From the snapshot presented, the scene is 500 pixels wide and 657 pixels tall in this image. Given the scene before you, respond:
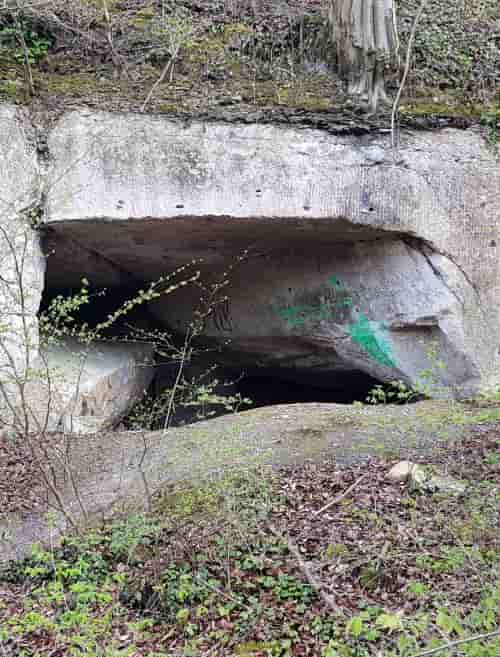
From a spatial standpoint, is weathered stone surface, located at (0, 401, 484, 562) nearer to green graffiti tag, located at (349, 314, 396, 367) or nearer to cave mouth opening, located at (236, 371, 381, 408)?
green graffiti tag, located at (349, 314, 396, 367)

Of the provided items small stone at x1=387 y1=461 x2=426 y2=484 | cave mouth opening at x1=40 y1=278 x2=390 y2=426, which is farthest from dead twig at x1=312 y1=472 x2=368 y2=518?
cave mouth opening at x1=40 y1=278 x2=390 y2=426

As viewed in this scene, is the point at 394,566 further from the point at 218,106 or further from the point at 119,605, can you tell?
the point at 218,106

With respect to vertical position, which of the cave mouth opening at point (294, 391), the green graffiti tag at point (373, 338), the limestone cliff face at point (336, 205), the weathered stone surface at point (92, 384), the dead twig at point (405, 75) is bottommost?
the cave mouth opening at point (294, 391)

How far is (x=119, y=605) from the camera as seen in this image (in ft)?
11.3

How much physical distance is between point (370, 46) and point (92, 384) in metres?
3.52

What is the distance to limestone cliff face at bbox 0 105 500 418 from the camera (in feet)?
18.9

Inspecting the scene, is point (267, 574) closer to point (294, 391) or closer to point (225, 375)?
point (225, 375)

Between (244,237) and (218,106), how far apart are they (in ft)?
3.63

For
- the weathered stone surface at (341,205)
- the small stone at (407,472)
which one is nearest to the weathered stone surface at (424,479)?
the small stone at (407,472)

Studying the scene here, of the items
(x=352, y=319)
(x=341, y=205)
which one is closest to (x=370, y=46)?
(x=341, y=205)

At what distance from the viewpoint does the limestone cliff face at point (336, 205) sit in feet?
18.9

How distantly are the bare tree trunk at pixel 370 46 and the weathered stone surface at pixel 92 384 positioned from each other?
115 inches

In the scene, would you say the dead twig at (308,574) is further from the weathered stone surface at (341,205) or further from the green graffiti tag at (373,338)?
the green graffiti tag at (373,338)

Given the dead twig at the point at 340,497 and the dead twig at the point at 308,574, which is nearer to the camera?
the dead twig at the point at 308,574
